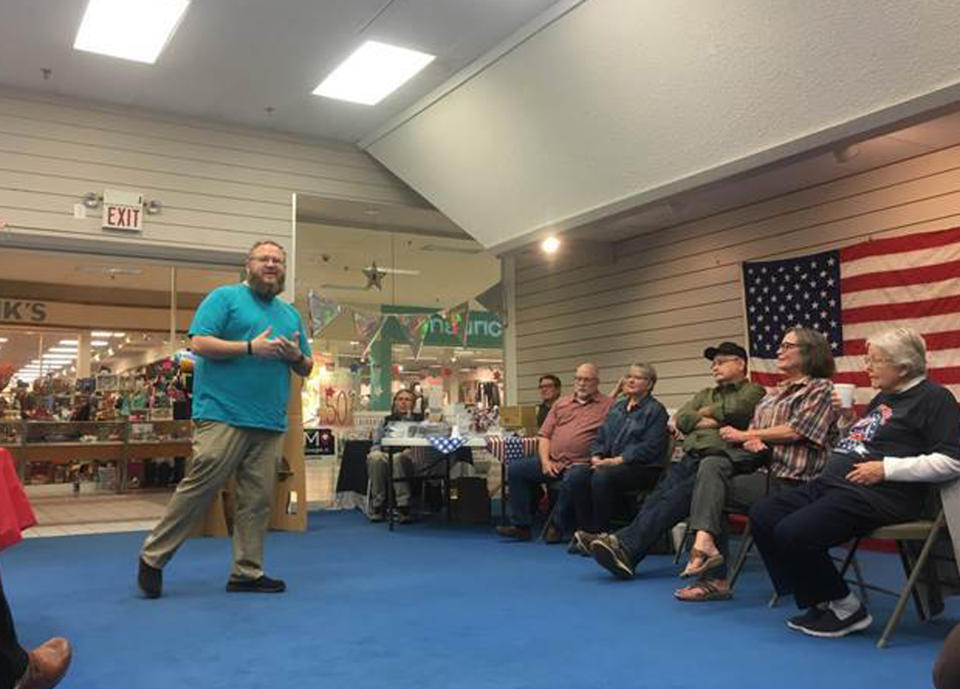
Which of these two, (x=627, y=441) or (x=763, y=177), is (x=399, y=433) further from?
(x=763, y=177)

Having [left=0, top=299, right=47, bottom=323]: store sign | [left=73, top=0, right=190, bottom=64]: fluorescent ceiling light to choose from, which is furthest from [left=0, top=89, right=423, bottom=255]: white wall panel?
[left=0, top=299, right=47, bottom=323]: store sign

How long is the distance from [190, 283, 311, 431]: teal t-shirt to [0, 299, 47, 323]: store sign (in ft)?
30.5

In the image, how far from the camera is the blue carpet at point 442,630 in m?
2.45

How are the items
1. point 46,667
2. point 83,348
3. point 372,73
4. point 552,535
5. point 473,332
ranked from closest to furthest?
point 46,667 < point 552,535 < point 372,73 < point 473,332 < point 83,348

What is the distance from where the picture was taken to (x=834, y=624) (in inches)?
114

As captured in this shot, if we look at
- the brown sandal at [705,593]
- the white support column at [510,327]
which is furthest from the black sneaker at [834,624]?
the white support column at [510,327]

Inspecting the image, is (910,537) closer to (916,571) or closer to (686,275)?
(916,571)

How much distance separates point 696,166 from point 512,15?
1.53 metres

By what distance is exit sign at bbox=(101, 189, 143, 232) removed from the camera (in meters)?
6.45

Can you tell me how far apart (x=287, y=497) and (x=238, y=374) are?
113 inches

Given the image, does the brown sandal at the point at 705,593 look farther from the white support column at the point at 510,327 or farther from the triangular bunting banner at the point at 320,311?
the triangular bunting banner at the point at 320,311

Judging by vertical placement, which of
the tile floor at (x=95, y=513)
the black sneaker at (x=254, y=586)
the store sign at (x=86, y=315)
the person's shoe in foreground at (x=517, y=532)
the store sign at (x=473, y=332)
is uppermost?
the store sign at (x=86, y=315)

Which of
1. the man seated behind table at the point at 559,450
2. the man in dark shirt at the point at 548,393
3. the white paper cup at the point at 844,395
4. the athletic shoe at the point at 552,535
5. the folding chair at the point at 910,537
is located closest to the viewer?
the folding chair at the point at 910,537

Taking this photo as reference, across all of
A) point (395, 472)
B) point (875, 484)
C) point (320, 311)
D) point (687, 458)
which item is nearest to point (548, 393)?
point (395, 472)
